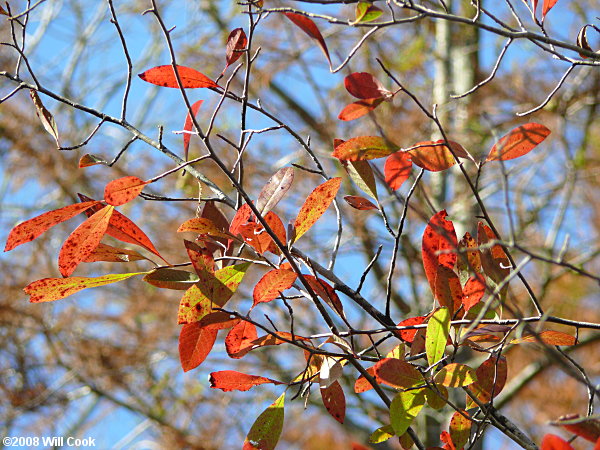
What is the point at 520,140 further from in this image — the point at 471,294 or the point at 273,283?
the point at 273,283

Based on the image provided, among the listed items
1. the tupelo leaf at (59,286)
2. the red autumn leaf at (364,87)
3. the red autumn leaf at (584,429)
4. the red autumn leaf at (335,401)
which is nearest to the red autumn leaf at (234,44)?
the red autumn leaf at (364,87)

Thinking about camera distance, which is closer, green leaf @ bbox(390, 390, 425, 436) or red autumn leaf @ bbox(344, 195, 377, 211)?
green leaf @ bbox(390, 390, 425, 436)

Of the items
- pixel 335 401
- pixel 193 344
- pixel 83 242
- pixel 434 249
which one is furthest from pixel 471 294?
pixel 83 242

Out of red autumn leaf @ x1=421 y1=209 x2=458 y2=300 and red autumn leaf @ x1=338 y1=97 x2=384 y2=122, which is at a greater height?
red autumn leaf @ x1=338 y1=97 x2=384 y2=122

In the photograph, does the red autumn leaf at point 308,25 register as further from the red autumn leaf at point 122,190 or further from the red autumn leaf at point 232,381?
the red autumn leaf at point 232,381

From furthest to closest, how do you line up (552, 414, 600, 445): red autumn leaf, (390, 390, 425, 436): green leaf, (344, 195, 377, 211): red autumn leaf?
(344, 195, 377, 211): red autumn leaf → (390, 390, 425, 436): green leaf → (552, 414, 600, 445): red autumn leaf

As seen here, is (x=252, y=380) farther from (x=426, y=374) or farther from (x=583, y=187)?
(x=583, y=187)

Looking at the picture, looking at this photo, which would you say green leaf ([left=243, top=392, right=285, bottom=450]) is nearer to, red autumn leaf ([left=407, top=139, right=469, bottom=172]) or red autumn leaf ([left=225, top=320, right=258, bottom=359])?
red autumn leaf ([left=225, top=320, right=258, bottom=359])

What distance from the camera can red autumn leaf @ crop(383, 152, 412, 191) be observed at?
2.12ft

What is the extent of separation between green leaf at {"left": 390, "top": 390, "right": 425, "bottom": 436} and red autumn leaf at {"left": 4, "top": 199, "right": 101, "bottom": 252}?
0.34 metres

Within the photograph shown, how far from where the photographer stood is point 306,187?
251 cm

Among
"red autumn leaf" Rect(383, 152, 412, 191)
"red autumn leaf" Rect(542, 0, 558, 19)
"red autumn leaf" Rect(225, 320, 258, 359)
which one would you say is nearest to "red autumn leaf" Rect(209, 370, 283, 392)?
"red autumn leaf" Rect(225, 320, 258, 359)

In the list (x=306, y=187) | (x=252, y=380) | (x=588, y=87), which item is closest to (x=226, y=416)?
(x=306, y=187)

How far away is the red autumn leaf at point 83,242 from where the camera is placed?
0.60 metres
